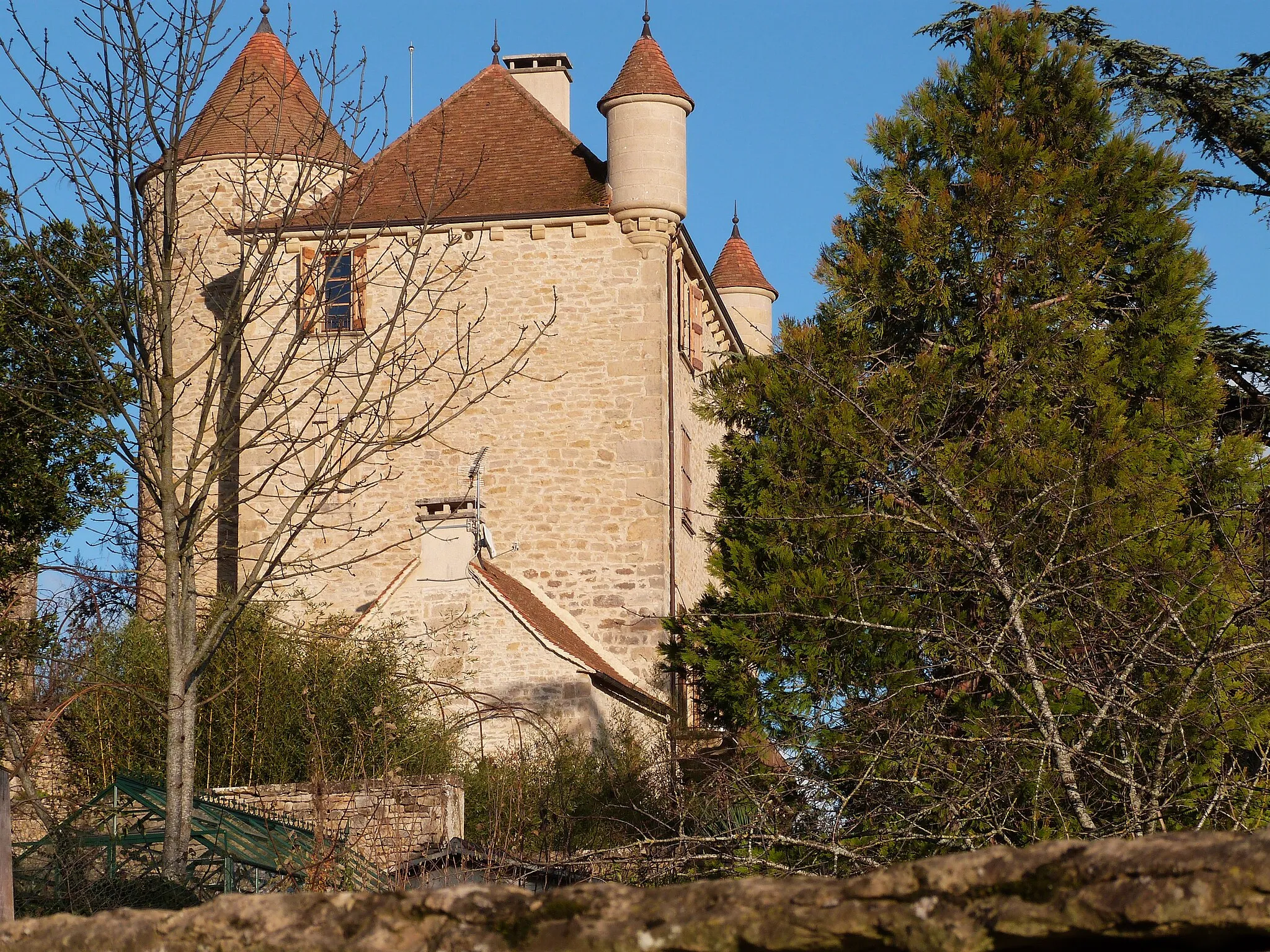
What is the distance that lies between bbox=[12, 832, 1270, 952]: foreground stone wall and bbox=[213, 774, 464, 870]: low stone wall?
29.9 feet

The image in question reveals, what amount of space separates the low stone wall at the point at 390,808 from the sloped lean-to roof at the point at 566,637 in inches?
143

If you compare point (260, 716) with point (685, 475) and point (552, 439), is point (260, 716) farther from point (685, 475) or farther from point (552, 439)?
point (685, 475)

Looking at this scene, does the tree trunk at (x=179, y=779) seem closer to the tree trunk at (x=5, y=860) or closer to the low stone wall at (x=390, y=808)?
the low stone wall at (x=390, y=808)

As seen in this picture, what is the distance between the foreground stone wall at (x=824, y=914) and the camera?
2.05 metres

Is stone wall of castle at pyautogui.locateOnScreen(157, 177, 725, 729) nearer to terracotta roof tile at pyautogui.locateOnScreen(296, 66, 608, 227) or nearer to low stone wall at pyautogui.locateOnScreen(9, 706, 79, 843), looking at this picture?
terracotta roof tile at pyautogui.locateOnScreen(296, 66, 608, 227)

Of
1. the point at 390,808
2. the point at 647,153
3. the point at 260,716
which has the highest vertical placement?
the point at 647,153

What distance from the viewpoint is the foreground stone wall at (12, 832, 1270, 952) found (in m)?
2.05

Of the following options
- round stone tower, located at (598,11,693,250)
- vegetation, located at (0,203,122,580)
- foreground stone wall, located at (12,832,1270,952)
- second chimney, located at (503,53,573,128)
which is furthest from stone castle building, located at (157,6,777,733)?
foreground stone wall, located at (12,832,1270,952)

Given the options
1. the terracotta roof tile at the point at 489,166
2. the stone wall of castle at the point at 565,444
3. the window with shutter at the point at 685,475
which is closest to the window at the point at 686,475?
the window with shutter at the point at 685,475

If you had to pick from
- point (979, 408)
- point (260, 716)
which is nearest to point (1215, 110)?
point (979, 408)

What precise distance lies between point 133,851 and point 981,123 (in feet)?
30.8

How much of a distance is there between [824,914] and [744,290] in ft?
85.6

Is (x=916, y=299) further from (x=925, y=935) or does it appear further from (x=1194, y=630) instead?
(x=925, y=935)

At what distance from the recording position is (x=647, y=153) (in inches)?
786
